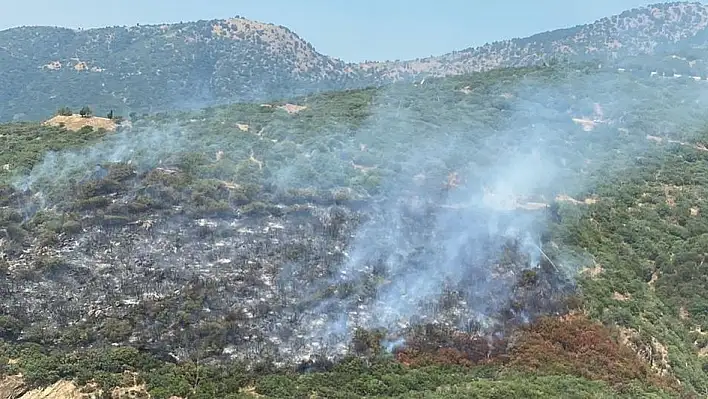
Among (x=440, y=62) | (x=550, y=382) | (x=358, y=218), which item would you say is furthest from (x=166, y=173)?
(x=440, y=62)

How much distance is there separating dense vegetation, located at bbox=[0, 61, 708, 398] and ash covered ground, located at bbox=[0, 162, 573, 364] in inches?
7.4

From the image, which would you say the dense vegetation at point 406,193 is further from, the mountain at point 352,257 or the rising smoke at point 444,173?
the rising smoke at point 444,173

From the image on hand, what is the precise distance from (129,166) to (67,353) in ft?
48.6

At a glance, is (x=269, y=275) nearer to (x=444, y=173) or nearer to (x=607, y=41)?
(x=444, y=173)

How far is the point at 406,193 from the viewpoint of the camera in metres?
38.8

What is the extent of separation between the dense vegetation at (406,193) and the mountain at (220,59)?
4862cm

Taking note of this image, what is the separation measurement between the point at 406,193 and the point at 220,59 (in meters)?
84.4

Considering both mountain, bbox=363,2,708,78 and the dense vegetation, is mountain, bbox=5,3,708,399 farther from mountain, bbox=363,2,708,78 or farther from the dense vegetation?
mountain, bbox=363,2,708,78

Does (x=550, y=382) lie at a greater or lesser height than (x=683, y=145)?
lesser

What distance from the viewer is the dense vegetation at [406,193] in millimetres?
25094

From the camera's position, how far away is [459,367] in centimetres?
2600

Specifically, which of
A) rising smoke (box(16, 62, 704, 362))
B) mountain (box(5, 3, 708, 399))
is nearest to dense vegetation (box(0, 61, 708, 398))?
mountain (box(5, 3, 708, 399))

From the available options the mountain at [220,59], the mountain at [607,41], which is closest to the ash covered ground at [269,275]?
the mountain at [220,59]

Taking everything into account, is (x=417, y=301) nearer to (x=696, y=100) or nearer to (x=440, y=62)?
(x=696, y=100)
